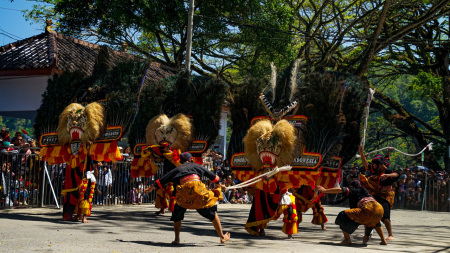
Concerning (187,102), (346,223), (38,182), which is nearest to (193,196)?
(346,223)

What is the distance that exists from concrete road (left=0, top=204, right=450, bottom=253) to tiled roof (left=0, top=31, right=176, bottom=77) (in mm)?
5285

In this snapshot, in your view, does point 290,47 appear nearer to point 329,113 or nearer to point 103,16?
point 103,16

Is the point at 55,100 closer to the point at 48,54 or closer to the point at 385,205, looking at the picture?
the point at 48,54

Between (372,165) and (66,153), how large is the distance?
18.6 feet

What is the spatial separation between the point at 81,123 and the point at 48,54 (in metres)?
6.74

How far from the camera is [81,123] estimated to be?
33.2ft

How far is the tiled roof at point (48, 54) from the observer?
15633 millimetres

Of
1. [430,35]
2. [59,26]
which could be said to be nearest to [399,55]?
[430,35]

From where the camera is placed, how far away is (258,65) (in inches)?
765

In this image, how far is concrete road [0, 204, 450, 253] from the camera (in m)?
7.41

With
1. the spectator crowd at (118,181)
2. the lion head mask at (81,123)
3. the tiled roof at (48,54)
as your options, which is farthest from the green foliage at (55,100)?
the tiled roof at (48,54)

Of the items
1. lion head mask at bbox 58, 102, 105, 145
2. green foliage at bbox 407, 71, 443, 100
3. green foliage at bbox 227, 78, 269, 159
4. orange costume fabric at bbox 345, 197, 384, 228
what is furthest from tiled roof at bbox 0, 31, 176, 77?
green foliage at bbox 407, 71, 443, 100

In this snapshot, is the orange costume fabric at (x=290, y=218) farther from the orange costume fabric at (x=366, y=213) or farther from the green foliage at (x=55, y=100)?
the green foliage at (x=55, y=100)

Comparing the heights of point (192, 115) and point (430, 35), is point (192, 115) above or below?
below
